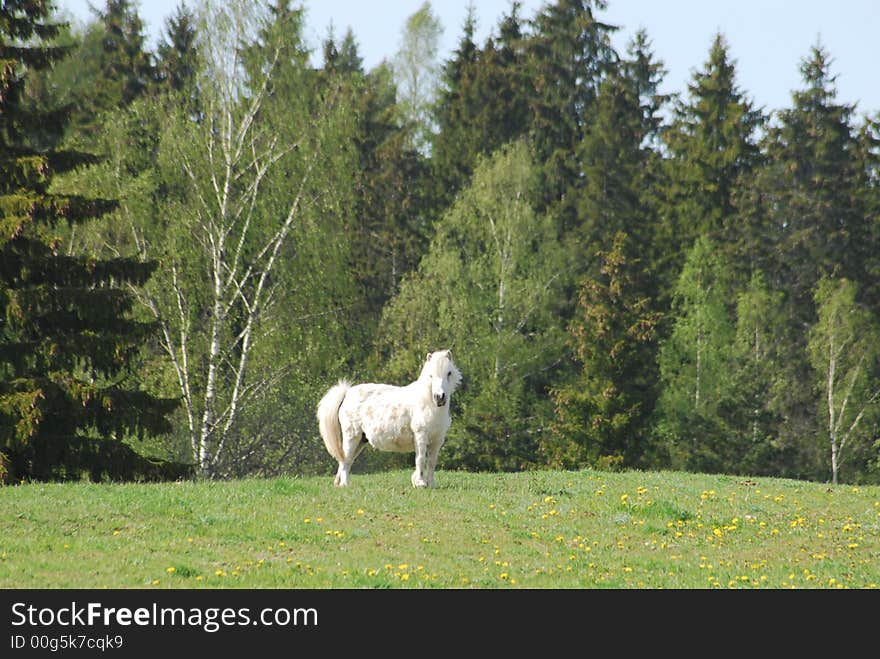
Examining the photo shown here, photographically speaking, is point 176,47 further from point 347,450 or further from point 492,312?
point 347,450

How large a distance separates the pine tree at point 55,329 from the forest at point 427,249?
6 cm

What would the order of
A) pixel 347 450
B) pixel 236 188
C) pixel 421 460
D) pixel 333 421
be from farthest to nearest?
pixel 236 188, pixel 333 421, pixel 347 450, pixel 421 460

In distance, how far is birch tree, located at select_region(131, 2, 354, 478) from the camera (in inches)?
1489

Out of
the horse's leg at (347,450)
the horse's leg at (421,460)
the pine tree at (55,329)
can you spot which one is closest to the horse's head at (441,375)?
the horse's leg at (421,460)

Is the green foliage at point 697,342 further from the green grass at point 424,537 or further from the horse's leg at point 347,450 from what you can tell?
the horse's leg at point 347,450

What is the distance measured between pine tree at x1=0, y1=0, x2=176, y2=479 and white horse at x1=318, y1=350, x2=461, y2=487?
5308 mm

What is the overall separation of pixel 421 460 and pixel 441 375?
1.74 meters

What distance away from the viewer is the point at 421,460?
2155cm

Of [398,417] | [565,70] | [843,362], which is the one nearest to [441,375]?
[398,417]

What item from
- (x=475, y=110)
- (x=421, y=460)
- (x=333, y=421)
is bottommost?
(x=421, y=460)

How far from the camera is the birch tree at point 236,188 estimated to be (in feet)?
124

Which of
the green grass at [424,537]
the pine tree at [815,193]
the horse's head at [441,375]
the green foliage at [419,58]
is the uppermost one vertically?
the green foliage at [419,58]

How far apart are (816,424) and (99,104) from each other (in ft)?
111
